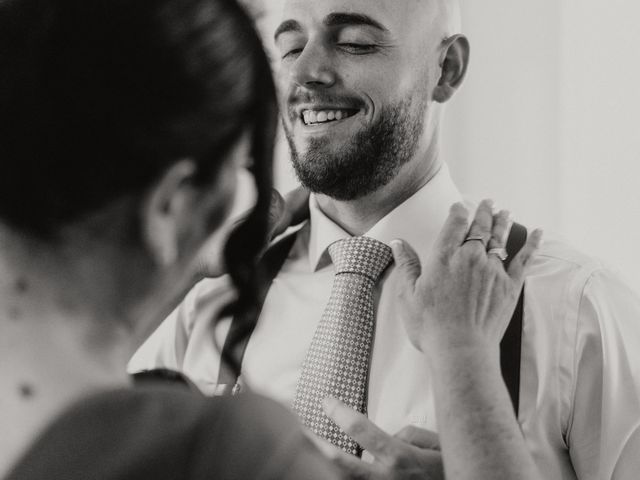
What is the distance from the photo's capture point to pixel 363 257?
1128 mm

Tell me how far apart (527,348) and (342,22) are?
53 centimetres

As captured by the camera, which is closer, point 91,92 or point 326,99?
point 91,92

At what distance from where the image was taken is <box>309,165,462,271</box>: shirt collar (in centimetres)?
117

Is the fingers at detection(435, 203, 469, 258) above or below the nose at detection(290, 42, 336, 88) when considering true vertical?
below

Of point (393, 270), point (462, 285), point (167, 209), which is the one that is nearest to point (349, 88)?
point (393, 270)

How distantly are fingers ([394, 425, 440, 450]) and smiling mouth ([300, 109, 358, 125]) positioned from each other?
1.59 feet

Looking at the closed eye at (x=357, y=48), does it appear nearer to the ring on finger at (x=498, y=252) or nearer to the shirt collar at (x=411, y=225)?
the shirt collar at (x=411, y=225)

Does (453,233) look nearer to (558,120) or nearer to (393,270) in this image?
(393,270)

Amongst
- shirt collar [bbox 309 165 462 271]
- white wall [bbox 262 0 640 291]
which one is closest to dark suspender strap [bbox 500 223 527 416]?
shirt collar [bbox 309 165 462 271]

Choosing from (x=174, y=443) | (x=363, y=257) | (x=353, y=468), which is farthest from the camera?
(x=363, y=257)

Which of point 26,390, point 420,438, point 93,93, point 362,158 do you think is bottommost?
point 420,438

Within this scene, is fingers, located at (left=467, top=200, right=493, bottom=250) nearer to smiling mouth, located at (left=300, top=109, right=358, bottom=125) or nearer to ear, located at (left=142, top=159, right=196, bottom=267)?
smiling mouth, located at (left=300, top=109, right=358, bottom=125)

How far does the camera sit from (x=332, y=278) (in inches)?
46.2

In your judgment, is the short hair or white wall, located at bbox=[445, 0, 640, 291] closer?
the short hair
